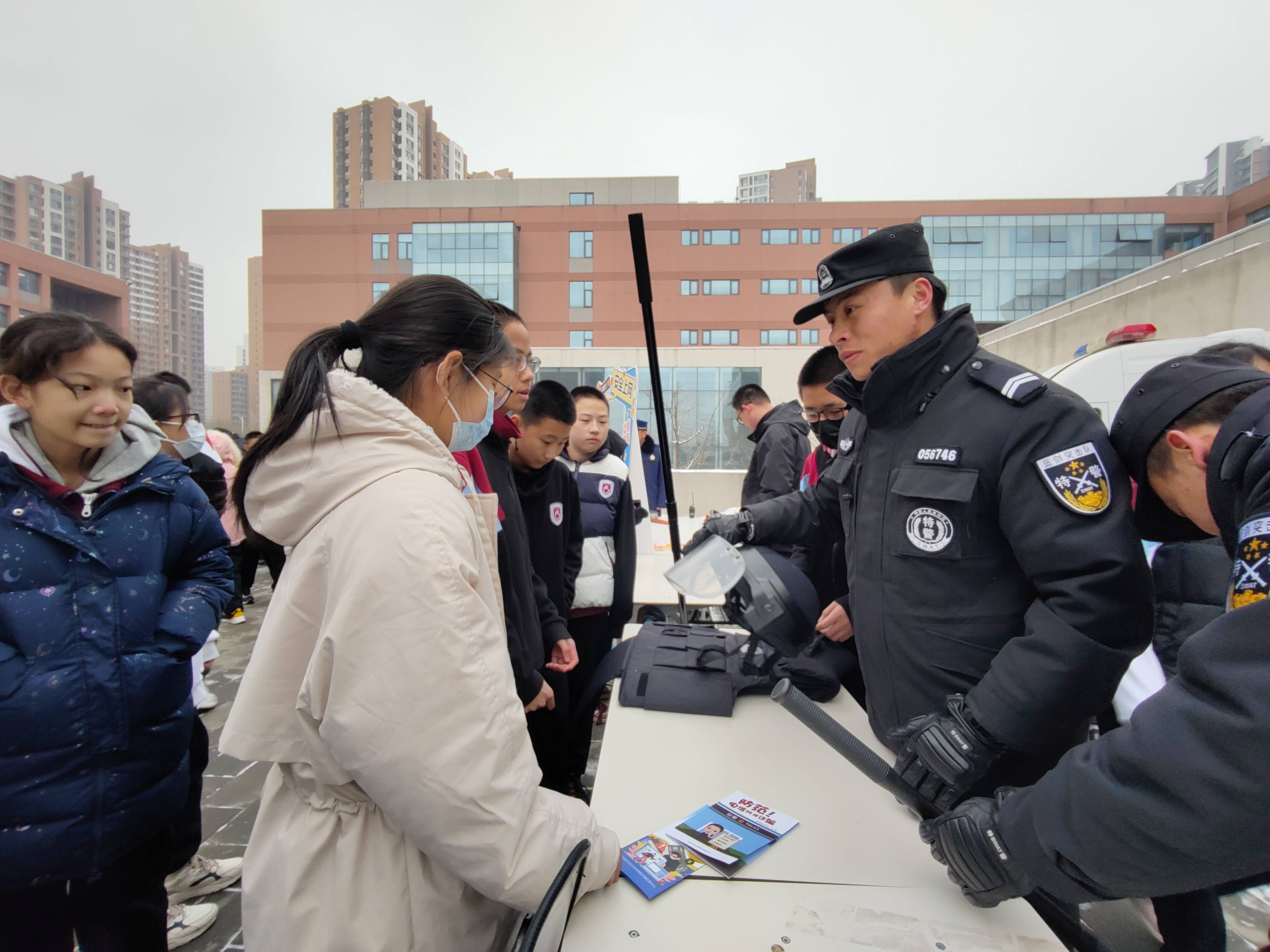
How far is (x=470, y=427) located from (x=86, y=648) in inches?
42.0

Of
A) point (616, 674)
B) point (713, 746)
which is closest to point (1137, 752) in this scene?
point (713, 746)

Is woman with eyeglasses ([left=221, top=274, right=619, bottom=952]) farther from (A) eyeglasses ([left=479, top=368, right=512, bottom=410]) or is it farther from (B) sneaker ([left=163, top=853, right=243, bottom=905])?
(B) sneaker ([left=163, top=853, right=243, bottom=905])

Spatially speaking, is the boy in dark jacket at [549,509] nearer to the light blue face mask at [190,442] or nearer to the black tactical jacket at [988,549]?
the black tactical jacket at [988,549]

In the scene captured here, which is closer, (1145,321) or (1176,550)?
(1176,550)

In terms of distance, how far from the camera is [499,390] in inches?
54.5

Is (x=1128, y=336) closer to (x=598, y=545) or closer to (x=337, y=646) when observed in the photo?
(x=598, y=545)

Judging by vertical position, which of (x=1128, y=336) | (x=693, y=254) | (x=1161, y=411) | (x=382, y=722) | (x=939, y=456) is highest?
(x=693, y=254)

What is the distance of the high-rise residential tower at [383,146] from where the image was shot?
204ft

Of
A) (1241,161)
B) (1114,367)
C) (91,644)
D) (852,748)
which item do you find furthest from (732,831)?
(1241,161)

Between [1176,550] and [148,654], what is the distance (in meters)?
2.80

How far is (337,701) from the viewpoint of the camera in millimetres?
843

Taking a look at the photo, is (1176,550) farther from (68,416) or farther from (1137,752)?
(68,416)

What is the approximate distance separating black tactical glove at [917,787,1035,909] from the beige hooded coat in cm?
58

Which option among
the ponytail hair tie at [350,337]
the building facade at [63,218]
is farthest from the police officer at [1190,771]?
the building facade at [63,218]
